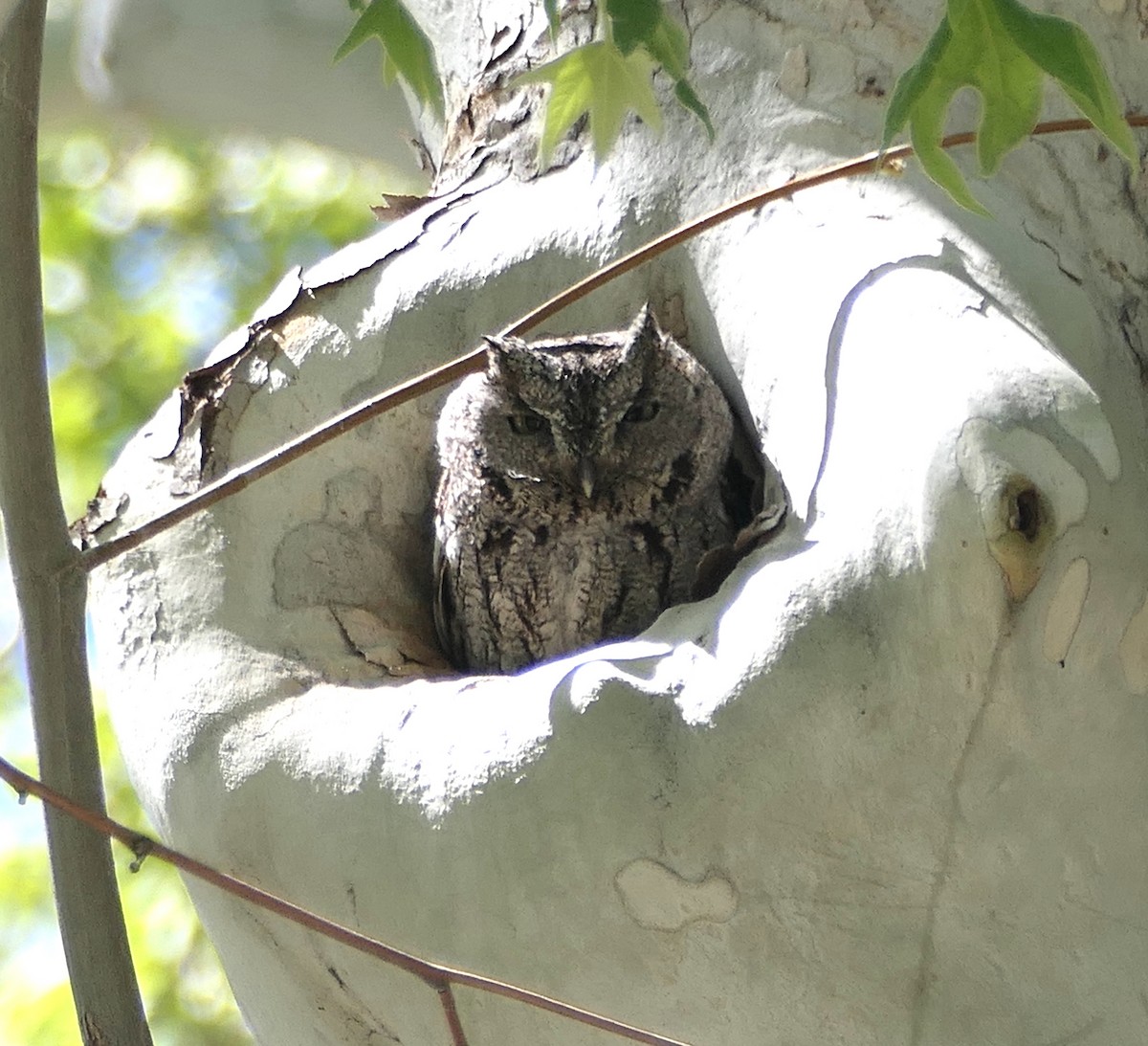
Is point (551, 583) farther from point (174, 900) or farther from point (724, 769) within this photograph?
point (174, 900)

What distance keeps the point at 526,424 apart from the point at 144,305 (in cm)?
279

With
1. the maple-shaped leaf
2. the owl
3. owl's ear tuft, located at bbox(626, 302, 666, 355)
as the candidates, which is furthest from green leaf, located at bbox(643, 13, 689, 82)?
the owl

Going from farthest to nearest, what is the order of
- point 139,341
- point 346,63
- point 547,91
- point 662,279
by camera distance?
1. point 139,341
2. point 346,63
3. point 547,91
4. point 662,279

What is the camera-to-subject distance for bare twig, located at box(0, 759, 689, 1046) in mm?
1081

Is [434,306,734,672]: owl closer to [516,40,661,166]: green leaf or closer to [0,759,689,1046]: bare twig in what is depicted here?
[516,40,661,166]: green leaf

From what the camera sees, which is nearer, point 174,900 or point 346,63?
point 346,63

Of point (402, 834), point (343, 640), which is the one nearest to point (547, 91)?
point (343, 640)

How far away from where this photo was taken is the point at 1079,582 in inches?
48.9

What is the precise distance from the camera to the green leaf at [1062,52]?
97cm

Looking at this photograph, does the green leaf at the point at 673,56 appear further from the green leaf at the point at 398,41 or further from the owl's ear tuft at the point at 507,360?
the owl's ear tuft at the point at 507,360

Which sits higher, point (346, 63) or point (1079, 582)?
point (346, 63)

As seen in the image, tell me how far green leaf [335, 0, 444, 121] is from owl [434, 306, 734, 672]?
632mm

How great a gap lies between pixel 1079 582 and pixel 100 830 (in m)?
0.87

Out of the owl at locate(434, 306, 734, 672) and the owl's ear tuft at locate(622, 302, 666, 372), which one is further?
the owl at locate(434, 306, 734, 672)
